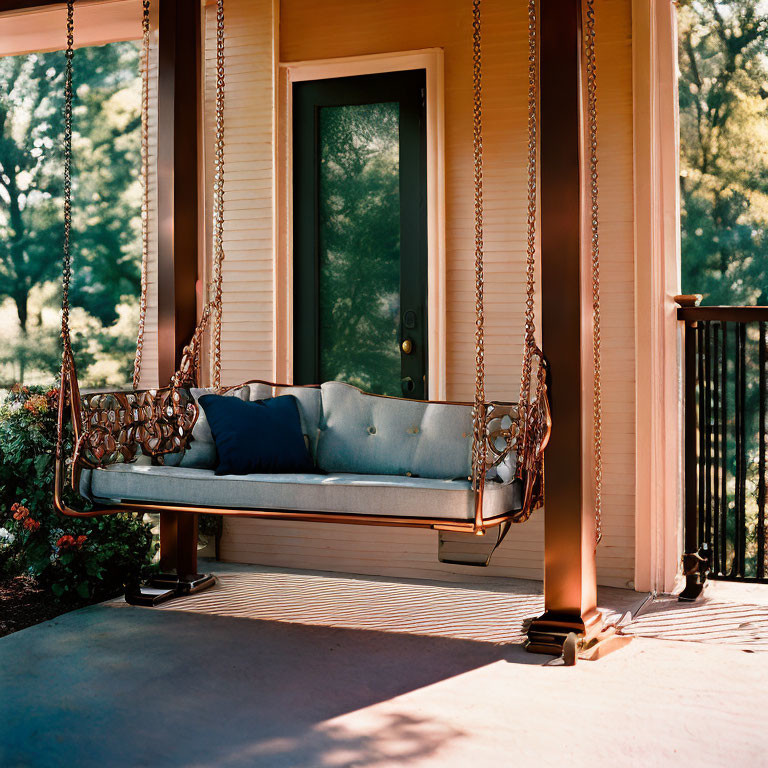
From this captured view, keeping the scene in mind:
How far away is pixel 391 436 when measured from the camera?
4.41 meters

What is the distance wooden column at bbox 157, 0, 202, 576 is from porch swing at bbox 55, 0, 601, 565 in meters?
0.15

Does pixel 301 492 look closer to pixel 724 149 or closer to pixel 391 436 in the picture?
pixel 391 436

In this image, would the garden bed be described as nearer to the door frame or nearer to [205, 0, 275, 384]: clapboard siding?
[205, 0, 275, 384]: clapboard siding

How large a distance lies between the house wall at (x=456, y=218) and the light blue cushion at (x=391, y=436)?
59 centimetres

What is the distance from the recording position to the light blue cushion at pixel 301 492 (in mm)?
3512

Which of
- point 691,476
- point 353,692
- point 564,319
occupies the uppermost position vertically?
point 564,319

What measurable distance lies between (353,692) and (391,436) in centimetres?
150

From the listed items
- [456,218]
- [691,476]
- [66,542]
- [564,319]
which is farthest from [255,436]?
[691,476]

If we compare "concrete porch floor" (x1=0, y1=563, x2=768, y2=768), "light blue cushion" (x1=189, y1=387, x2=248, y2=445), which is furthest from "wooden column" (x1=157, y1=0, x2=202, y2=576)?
"concrete porch floor" (x1=0, y1=563, x2=768, y2=768)

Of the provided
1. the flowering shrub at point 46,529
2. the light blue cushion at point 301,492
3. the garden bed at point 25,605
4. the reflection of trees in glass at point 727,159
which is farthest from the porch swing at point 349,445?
the reflection of trees in glass at point 727,159

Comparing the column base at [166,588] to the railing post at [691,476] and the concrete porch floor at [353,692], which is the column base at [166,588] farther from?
the railing post at [691,476]

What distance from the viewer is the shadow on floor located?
2.65 metres

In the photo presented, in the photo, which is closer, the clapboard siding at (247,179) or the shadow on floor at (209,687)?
the shadow on floor at (209,687)

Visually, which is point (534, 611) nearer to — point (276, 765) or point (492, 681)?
point (492, 681)
